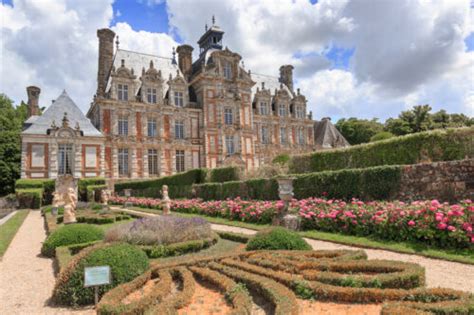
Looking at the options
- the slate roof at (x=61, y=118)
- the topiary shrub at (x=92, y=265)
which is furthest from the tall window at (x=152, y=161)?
the topiary shrub at (x=92, y=265)

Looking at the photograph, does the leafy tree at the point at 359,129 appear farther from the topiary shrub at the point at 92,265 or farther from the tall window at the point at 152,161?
the topiary shrub at the point at 92,265

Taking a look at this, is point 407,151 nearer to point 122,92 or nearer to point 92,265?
point 92,265

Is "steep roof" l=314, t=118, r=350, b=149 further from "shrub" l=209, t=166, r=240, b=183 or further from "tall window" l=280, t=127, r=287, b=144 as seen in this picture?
"shrub" l=209, t=166, r=240, b=183

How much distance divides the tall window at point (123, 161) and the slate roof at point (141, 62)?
6.25m

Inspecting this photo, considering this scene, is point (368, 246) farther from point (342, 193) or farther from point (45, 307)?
point (45, 307)

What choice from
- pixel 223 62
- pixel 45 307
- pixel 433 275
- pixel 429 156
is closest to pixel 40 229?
pixel 45 307

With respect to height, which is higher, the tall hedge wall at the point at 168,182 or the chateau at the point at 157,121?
the chateau at the point at 157,121

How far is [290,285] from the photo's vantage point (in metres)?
5.06

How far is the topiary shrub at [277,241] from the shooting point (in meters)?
7.11

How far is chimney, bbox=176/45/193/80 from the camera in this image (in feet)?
123

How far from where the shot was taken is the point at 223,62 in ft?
118

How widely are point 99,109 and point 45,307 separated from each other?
92.0 ft

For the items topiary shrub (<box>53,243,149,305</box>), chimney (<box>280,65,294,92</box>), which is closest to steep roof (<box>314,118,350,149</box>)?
chimney (<box>280,65,294,92</box>)

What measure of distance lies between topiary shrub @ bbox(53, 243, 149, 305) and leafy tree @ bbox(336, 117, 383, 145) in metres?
48.7
